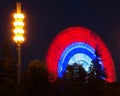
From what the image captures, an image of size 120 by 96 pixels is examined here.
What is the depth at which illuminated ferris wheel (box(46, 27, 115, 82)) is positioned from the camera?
40.9m

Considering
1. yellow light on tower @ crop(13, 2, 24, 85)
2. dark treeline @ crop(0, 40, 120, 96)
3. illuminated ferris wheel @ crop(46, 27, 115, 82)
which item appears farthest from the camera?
illuminated ferris wheel @ crop(46, 27, 115, 82)

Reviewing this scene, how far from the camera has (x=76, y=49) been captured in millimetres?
42594

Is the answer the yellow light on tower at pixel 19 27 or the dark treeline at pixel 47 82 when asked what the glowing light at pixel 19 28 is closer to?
the yellow light on tower at pixel 19 27

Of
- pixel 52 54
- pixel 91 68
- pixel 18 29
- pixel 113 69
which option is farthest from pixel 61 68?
pixel 18 29

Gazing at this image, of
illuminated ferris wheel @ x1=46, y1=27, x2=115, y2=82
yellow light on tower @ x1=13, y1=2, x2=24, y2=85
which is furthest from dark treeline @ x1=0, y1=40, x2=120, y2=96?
illuminated ferris wheel @ x1=46, y1=27, x2=115, y2=82

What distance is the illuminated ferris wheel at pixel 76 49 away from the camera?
134 feet

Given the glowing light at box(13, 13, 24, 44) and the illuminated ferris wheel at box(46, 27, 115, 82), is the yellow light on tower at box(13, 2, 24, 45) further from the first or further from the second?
the illuminated ferris wheel at box(46, 27, 115, 82)

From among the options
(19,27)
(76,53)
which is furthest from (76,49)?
(19,27)

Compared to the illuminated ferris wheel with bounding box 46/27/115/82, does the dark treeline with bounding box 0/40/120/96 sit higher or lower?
lower

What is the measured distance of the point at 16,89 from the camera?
2906cm

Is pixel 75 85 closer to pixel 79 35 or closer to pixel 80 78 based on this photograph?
pixel 80 78

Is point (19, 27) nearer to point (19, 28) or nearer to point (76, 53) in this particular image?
point (19, 28)

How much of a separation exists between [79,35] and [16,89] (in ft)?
46.1

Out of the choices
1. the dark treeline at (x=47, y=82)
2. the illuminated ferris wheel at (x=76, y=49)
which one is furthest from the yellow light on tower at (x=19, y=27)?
the illuminated ferris wheel at (x=76, y=49)
